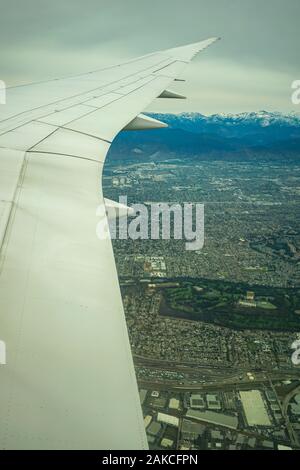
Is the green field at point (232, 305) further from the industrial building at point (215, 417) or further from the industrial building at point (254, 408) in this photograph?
the industrial building at point (215, 417)

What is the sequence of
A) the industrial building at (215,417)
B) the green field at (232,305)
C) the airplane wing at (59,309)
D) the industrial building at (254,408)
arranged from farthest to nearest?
the green field at (232,305) < the industrial building at (254,408) < the industrial building at (215,417) < the airplane wing at (59,309)

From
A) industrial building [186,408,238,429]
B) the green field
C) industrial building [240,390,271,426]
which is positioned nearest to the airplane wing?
industrial building [186,408,238,429]

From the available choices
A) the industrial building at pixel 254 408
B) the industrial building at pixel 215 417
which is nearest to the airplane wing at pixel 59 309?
the industrial building at pixel 215 417

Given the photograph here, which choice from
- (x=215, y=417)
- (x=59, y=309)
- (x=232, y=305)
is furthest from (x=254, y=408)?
(x=59, y=309)

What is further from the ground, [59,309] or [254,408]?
[59,309]

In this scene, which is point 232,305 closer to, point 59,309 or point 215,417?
point 215,417

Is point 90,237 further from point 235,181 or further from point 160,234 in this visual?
point 235,181

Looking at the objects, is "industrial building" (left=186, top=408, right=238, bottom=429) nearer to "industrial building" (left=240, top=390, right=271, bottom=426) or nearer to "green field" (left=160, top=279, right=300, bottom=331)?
"industrial building" (left=240, top=390, right=271, bottom=426)

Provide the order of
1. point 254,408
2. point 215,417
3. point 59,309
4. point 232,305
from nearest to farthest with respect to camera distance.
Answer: point 59,309, point 215,417, point 254,408, point 232,305
